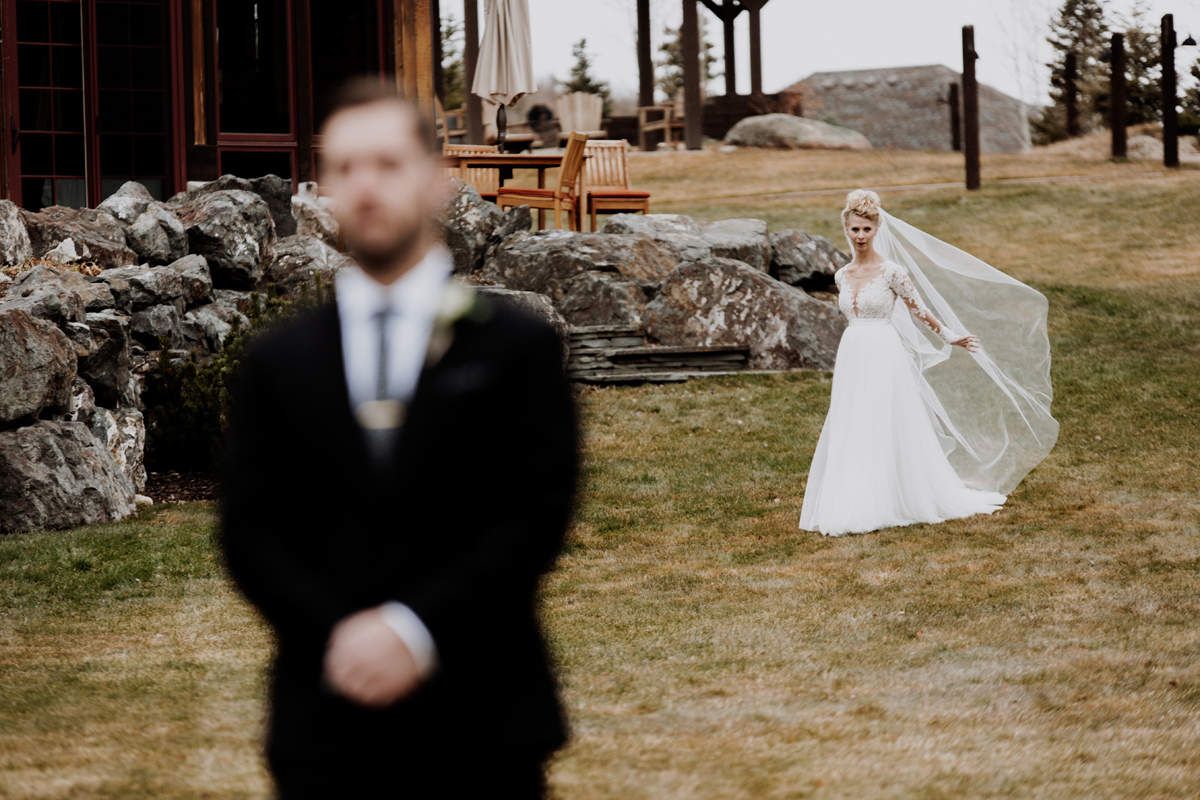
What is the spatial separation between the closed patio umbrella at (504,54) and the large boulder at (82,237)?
20.9 feet

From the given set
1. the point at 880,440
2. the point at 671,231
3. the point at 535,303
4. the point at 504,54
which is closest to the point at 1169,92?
the point at 671,231

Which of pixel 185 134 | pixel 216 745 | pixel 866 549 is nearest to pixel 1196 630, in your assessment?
pixel 866 549

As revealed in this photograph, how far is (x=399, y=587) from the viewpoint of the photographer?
5.92 feet

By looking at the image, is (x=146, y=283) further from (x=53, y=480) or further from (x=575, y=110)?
(x=575, y=110)

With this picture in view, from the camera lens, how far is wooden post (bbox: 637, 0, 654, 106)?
93.6 feet

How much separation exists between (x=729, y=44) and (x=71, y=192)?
2096 centimetres

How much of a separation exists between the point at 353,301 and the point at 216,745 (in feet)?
9.48

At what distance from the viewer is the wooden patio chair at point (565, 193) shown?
1418 cm

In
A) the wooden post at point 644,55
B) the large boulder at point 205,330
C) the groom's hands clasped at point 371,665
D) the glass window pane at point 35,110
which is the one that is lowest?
the groom's hands clasped at point 371,665

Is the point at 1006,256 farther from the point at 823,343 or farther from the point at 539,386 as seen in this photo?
the point at 539,386

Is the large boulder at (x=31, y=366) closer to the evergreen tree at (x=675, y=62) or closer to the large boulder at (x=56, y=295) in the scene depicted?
the large boulder at (x=56, y=295)

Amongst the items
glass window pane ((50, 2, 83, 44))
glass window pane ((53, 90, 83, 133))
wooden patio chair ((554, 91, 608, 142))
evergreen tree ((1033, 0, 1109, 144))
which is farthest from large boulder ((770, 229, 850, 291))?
evergreen tree ((1033, 0, 1109, 144))

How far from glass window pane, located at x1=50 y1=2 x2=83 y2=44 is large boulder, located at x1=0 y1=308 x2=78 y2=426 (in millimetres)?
7732

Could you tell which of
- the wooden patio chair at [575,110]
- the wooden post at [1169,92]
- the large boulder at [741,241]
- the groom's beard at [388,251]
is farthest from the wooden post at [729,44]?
the groom's beard at [388,251]
